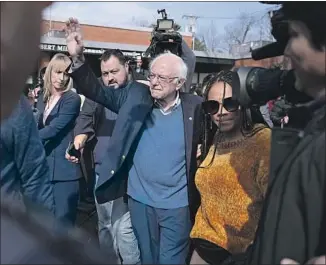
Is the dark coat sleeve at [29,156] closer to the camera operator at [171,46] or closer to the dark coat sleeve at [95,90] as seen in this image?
the dark coat sleeve at [95,90]

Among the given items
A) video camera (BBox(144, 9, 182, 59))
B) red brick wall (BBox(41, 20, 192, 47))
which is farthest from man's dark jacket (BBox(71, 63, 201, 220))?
red brick wall (BBox(41, 20, 192, 47))

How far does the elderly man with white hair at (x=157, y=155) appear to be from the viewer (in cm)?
347

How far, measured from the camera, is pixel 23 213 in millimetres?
1081

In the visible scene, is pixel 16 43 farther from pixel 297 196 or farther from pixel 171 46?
pixel 171 46

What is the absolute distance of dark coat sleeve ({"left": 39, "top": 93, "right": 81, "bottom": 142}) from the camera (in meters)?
4.34

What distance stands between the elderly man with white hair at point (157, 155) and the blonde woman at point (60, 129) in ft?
2.48

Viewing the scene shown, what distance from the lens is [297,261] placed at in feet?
4.64

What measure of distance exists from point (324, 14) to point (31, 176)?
1.72 metres

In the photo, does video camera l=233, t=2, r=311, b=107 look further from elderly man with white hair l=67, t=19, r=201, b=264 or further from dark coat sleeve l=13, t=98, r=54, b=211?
elderly man with white hair l=67, t=19, r=201, b=264

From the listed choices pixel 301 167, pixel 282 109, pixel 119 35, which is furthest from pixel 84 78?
pixel 119 35

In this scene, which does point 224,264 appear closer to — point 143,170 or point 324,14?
A: point 143,170

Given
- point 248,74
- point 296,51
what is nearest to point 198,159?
point 248,74

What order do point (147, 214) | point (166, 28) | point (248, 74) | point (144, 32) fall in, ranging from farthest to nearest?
point (144, 32) < point (166, 28) < point (147, 214) < point (248, 74)

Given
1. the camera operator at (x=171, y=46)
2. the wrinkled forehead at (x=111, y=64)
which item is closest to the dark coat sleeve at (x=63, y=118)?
the wrinkled forehead at (x=111, y=64)
